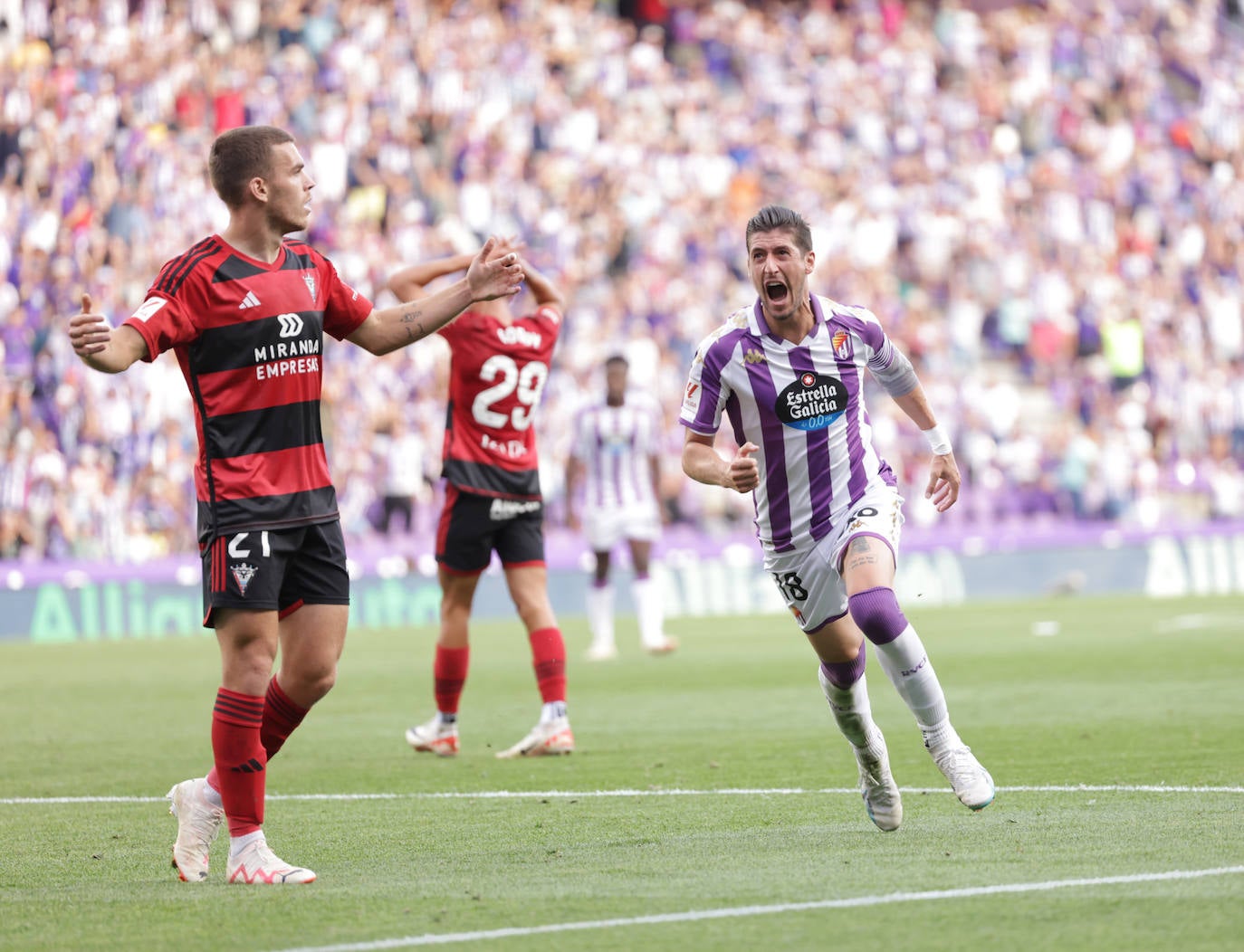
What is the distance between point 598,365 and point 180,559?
22.3 ft

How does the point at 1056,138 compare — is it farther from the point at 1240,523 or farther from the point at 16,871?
the point at 16,871

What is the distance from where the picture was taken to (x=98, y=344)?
5918 millimetres

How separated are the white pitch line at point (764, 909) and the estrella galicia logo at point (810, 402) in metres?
2.41

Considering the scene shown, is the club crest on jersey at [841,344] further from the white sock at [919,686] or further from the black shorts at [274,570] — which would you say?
the black shorts at [274,570]

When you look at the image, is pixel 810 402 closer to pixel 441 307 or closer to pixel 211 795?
pixel 441 307

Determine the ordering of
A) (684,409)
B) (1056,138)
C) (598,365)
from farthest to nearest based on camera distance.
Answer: (1056,138), (598,365), (684,409)

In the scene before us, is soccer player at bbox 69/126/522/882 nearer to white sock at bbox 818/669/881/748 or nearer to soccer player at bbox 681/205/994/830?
soccer player at bbox 681/205/994/830

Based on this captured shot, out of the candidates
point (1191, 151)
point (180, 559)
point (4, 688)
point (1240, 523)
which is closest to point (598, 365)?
point (180, 559)

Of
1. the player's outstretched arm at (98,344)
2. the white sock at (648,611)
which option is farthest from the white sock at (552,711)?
the white sock at (648,611)

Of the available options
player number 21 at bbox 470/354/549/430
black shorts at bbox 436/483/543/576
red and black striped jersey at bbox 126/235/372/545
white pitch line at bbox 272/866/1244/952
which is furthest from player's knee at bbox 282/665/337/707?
player number 21 at bbox 470/354/549/430

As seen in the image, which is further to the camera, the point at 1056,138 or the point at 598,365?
the point at 1056,138

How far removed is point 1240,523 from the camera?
2916 centimetres

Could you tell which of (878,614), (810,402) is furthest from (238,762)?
(810,402)

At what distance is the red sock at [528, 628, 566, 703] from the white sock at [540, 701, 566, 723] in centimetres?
3
